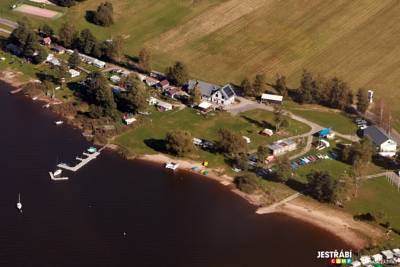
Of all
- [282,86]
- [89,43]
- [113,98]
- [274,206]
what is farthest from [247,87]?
[89,43]

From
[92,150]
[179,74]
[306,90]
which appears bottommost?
[92,150]

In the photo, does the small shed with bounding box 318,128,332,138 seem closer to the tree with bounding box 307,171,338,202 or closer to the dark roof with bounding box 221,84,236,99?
the tree with bounding box 307,171,338,202

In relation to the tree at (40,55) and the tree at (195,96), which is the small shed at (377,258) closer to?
the tree at (195,96)

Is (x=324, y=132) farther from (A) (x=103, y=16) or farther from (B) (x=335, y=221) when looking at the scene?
(A) (x=103, y=16)

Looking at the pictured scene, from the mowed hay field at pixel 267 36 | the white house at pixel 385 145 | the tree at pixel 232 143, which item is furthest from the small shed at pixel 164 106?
the white house at pixel 385 145

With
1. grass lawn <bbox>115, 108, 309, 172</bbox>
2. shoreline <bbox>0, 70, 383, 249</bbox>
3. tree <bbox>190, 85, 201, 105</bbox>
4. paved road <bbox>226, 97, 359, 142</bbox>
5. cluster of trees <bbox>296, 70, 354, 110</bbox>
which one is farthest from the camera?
cluster of trees <bbox>296, 70, 354, 110</bbox>

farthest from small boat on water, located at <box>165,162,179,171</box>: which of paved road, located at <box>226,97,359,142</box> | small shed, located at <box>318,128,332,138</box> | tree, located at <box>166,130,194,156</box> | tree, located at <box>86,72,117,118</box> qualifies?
small shed, located at <box>318,128,332,138</box>
